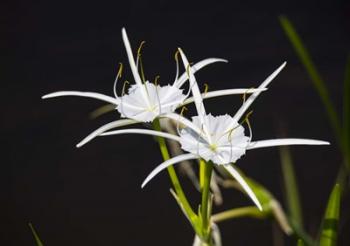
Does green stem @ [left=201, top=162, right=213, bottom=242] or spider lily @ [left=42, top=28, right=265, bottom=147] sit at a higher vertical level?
spider lily @ [left=42, top=28, right=265, bottom=147]

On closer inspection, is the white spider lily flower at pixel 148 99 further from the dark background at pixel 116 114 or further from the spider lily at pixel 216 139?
the dark background at pixel 116 114

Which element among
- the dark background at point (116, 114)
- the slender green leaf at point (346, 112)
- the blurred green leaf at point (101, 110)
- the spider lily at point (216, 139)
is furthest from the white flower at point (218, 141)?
the dark background at point (116, 114)

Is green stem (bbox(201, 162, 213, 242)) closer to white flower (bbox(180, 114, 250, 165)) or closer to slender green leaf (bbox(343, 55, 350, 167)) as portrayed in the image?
white flower (bbox(180, 114, 250, 165))

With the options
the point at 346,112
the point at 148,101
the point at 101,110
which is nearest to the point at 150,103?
the point at 148,101

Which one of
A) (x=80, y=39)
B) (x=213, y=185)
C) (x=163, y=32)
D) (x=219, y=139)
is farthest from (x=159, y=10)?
(x=219, y=139)

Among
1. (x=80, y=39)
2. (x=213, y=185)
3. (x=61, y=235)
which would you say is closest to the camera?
(x=213, y=185)

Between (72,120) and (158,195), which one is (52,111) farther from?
(158,195)

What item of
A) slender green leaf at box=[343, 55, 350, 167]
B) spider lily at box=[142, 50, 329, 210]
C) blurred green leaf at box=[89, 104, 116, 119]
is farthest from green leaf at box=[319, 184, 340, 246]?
blurred green leaf at box=[89, 104, 116, 119]
